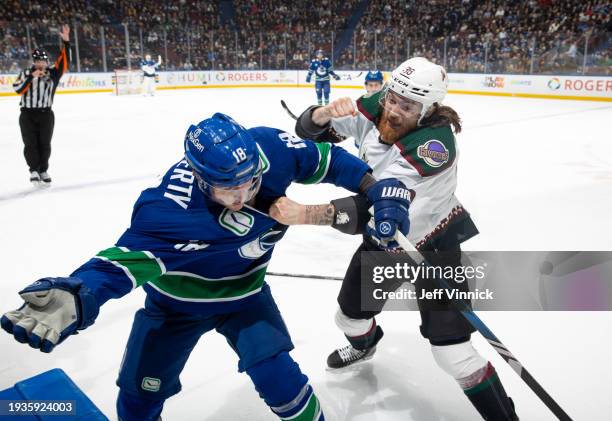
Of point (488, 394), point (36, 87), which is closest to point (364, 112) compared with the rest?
point (488, 394)

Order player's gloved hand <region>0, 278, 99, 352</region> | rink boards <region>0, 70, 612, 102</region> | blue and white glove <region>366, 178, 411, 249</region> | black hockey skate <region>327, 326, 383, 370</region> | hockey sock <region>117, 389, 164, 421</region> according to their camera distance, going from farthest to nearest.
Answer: rink boards <region>0, 70, 612, 102</region>
black hockey skate <region>327, 326, 383, 370</region>
hockey sock <region>117, 389, 164, 421</region>
blue and white glove <region>366, 178, 411, 249</region>
player's gloved hand <region>0, 278, 99, 352</region>

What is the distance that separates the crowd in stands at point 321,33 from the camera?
591 inches

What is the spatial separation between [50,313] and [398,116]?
1392mm

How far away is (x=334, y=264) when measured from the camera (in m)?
3.83

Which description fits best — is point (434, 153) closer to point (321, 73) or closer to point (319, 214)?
point (319, 214)

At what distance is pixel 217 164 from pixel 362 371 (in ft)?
4.82

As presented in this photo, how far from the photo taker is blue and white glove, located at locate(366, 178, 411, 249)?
1681 millimetres

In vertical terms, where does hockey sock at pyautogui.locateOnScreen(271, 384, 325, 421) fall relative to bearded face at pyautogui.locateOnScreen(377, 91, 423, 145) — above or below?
below

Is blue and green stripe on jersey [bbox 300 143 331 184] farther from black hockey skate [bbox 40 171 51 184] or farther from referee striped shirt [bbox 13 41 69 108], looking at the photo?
referee striped shirt [bbox 13 41 69 108]

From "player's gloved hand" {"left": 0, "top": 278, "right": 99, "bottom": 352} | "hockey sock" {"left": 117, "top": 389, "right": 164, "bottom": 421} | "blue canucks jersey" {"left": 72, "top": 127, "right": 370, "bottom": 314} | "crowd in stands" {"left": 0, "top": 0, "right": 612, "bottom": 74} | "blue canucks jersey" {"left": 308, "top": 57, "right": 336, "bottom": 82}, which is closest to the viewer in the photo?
"player's gloved hand" {"left": 0, "top": 278, "right": 99, "bottom": 352}

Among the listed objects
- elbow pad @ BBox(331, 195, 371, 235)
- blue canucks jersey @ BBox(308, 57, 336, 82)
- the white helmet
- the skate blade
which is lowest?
the skate blade

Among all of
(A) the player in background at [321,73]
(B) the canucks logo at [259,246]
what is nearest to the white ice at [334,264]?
(B) the canucks logo at [259,246]

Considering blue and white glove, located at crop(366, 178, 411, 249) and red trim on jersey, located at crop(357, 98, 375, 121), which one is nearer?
blue and white glove, located at crop(366, 178, 411, 249)

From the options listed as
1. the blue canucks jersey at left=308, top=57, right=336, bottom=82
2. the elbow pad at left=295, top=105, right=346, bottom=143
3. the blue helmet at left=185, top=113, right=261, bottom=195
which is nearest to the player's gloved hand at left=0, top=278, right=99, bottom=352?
the blue helmet at left=185, top=113, right=261, bottom=195
